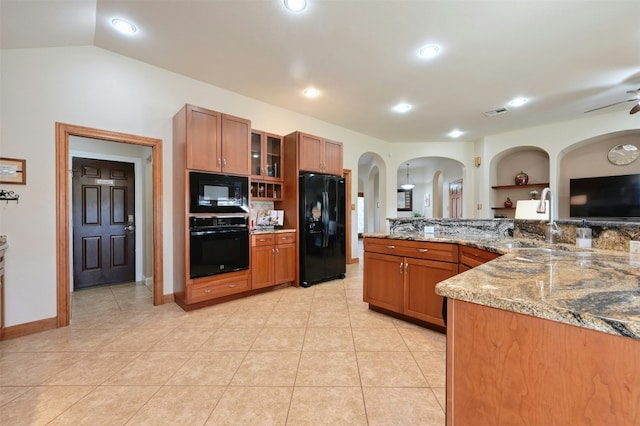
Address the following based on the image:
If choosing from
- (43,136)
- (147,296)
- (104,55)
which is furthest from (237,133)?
(147,296)

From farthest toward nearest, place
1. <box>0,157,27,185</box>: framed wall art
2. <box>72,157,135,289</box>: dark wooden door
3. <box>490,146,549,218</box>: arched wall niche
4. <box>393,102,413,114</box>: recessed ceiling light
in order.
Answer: <box>490,146,549,218</box>: arched wall niche < <box>393,102,413,114</box>: recessed ceiling light < <box>72,157,135,289</box>: dark wooden door < <box>0,157,27,185</box>: framed wall art

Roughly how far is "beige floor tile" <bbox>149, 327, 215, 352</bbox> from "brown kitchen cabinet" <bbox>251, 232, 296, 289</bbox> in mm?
1082

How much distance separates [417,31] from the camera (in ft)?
8.44

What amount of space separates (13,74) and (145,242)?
2.57 m

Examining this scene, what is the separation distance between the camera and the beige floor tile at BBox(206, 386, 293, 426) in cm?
151

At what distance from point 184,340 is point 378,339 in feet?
5.67

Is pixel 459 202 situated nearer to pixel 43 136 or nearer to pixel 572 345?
pixel 572 345

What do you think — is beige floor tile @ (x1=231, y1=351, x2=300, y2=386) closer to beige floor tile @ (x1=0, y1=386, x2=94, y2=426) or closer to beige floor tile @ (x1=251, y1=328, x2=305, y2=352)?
beige floor tile @ (x1=251, y1=328, x2=305, y2=352)

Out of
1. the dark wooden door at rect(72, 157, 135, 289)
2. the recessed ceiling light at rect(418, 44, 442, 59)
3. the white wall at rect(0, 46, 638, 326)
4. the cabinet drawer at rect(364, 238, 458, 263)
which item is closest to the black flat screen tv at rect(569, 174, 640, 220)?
the recessed ceiling light at rect(418, 44, 442, 59)

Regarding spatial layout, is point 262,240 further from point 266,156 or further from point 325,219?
point 266,156

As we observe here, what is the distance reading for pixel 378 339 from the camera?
2451 mm

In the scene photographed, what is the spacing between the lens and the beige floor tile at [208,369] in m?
1.85

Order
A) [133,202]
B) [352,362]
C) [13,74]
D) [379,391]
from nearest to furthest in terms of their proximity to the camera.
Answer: [379,391] < [352,362] < [13,74] < [133,202]

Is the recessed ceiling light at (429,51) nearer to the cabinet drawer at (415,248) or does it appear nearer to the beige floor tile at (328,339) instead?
the cabinet drawer at (415,248)
